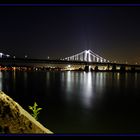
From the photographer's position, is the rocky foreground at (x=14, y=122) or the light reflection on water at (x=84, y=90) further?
the light reflection on water at (x=84, y=90)

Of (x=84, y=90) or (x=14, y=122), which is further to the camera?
(x=84, y=90)

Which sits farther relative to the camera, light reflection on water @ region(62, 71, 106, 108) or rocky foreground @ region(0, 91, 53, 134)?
light reflection on water @ region(62, 71, 106, 108)

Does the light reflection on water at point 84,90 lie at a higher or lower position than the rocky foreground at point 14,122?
lower

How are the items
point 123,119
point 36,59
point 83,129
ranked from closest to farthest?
point 83,129 → point 123,119 → point 36,59

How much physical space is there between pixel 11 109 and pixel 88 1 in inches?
86.9

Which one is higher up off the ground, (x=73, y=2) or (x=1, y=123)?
(x=73, y=2)

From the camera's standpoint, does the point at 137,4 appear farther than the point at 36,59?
No

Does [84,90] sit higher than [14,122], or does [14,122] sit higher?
[14,122]

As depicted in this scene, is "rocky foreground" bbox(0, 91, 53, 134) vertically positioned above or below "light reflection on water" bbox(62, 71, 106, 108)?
above

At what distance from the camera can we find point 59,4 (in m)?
3.64

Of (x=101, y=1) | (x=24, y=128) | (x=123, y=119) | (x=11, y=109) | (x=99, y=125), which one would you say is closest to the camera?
(x=101, y=1)

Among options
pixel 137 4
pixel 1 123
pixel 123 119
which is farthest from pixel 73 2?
pixel 123 119

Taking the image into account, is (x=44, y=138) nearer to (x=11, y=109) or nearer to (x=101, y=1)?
(x=11, y=109)

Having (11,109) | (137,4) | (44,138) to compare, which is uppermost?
(137,4)
